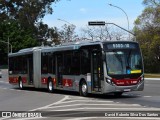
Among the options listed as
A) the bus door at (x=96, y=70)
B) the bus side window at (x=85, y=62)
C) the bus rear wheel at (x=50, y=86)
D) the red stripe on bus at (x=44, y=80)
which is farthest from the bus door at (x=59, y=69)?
the bus door at (x=96, y=70)

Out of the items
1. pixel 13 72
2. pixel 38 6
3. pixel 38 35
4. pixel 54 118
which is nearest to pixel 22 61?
pixel 13 72

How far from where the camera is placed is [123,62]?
74.3 feet

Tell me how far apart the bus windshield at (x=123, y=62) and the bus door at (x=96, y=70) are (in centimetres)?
58

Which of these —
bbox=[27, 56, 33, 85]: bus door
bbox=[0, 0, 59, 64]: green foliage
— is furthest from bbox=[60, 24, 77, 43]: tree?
bbox=[27, 56, 33, 85]: bus door

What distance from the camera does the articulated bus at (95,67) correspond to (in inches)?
884

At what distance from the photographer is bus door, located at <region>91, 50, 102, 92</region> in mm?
22844

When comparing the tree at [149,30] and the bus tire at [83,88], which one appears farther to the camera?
the tree at [149,30]

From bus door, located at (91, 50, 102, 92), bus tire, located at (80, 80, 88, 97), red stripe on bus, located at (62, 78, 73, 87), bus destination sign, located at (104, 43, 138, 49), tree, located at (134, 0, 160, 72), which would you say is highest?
tree, located at (134, 0, 160, 72)

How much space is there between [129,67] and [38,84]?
10.0m

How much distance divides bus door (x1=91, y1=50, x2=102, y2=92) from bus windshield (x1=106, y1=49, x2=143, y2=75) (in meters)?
0.58

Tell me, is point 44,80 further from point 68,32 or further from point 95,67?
point 68,32

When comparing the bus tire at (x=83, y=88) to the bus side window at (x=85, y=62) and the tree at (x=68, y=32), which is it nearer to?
the bus side window at (x=85, y=62)

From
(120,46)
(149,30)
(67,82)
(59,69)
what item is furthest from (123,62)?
(149,30)

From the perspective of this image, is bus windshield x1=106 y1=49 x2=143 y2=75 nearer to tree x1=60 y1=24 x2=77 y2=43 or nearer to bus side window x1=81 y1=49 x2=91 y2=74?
bus side window x1=81 y1=49 x2=91 y2=74
